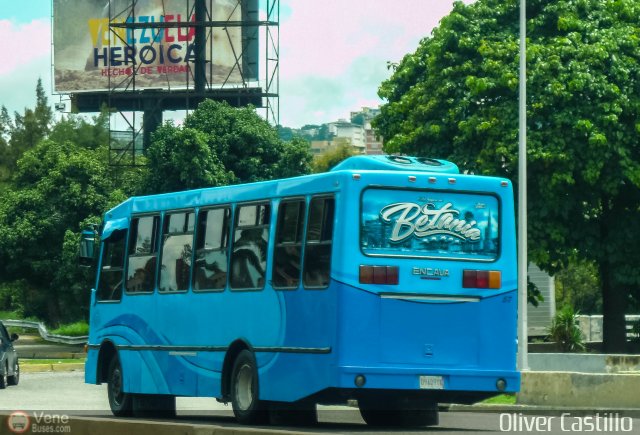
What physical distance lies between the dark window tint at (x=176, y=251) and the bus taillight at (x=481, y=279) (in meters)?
4.28

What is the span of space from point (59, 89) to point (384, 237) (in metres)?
70.3

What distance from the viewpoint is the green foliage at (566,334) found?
42156mm

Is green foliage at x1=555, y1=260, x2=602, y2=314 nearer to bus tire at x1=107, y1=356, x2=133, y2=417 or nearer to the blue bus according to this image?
bus tire at x1=107, y1=356, x2=133, y2=417

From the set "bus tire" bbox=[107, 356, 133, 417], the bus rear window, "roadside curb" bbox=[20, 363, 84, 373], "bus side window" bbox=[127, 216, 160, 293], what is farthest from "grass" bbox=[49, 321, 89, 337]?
the bus rear window

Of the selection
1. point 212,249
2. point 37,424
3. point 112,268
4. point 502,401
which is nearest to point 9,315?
point 502,401

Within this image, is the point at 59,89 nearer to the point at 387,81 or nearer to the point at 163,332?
the point at 387,81

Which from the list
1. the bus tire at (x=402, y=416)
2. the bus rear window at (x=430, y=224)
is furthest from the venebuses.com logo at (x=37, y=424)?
the bus tire at (x=402, y=416)

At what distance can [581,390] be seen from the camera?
21.3m

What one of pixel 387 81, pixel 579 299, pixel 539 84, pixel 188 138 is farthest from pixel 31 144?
pixel 539 84

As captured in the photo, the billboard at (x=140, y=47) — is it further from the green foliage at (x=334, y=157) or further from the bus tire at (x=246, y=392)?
the bus tire at (x=246, y=392)

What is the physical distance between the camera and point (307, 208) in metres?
16.4

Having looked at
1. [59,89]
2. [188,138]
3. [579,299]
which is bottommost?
[579,299]

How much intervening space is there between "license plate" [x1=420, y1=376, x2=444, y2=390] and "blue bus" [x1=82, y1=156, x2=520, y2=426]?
18 millimetres

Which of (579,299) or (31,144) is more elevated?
(31,144)
